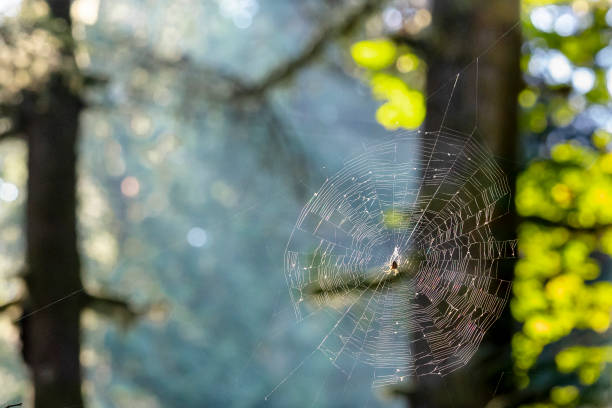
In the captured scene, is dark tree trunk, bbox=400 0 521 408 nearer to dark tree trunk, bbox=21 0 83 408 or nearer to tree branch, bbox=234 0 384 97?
tree branch, bbox=234 0 384 97

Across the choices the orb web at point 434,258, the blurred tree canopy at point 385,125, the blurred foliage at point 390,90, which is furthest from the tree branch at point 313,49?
the orb web at point 434,258

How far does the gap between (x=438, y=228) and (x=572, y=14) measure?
1.56 meters

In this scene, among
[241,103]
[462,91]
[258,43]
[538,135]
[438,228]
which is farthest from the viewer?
[258,43]

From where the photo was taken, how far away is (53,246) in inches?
144

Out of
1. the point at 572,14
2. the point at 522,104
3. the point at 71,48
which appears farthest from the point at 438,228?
the point at 71,48

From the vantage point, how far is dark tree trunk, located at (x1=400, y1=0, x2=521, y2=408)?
283 centimetres

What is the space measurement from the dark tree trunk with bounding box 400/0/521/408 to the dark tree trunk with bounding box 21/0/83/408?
95.8 inches

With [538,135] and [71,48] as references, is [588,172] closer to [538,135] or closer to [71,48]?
[538,135]

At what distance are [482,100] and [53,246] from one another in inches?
120

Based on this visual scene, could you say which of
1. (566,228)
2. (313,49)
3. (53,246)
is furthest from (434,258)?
(53,246)

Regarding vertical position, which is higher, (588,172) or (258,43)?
(258,43)

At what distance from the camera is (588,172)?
2.98m

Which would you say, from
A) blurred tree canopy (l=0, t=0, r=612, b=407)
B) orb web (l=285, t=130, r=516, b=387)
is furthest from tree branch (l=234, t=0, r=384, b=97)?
orb web (l=285, t=130, r=516, b=387)

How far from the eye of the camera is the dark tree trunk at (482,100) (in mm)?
2832
